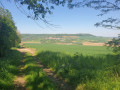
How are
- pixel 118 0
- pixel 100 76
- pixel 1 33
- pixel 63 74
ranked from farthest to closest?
pixel 1 33, pixel 118 0, pixel 63 74, pixel 100 76

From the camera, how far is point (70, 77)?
5.78 m

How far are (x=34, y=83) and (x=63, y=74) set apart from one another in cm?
216

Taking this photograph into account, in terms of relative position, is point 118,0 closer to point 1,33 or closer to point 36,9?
point 36,9

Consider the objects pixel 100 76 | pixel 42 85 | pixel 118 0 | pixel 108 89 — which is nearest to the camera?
pixel 108 89

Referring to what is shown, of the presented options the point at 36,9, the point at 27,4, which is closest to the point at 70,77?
the point at 36,9

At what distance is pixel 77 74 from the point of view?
5.79m

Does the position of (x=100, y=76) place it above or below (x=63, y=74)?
above

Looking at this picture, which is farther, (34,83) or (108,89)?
(34,83)

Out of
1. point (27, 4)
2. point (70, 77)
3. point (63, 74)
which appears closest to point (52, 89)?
point (70, 77)

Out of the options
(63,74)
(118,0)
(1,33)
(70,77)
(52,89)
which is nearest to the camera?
(52,89)

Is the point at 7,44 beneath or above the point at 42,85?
above

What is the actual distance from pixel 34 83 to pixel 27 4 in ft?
13.4

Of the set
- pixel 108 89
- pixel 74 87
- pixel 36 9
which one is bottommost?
pixel 74 87

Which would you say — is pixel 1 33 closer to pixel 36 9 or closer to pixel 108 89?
pixel 36 9
